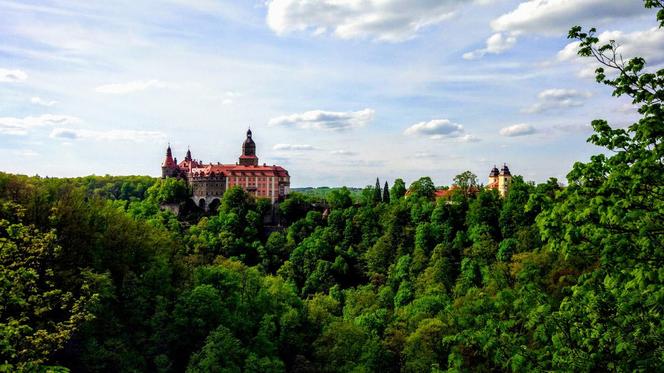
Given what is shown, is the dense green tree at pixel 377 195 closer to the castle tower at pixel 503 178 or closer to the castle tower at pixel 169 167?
the castle tower at pixel 503 178

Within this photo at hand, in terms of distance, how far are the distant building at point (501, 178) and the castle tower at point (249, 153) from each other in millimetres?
46023

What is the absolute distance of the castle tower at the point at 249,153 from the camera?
387ft

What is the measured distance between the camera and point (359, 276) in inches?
3027

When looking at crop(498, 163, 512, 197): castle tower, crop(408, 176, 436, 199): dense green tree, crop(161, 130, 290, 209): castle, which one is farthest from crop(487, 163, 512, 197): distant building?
crop(161, 130, 290, 209): castle

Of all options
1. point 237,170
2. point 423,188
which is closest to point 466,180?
point 423,188

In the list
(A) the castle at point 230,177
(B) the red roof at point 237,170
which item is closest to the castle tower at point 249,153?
(A) the castle at point 230,177

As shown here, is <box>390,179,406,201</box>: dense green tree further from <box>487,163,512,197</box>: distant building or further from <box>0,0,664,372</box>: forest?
<box>487,163,512,197</box>: distant building

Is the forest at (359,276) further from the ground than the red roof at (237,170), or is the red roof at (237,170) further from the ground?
the red roof at (237,170)

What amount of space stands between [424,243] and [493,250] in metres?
9.52

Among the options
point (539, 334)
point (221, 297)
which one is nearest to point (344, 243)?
point (221, 297)

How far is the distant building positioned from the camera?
342 feet

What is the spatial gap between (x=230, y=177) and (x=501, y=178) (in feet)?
162

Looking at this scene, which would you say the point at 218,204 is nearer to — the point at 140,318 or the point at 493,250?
the point at 493,250

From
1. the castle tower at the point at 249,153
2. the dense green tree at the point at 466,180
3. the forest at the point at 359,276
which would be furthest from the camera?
the castle tower at the point at 249,153
